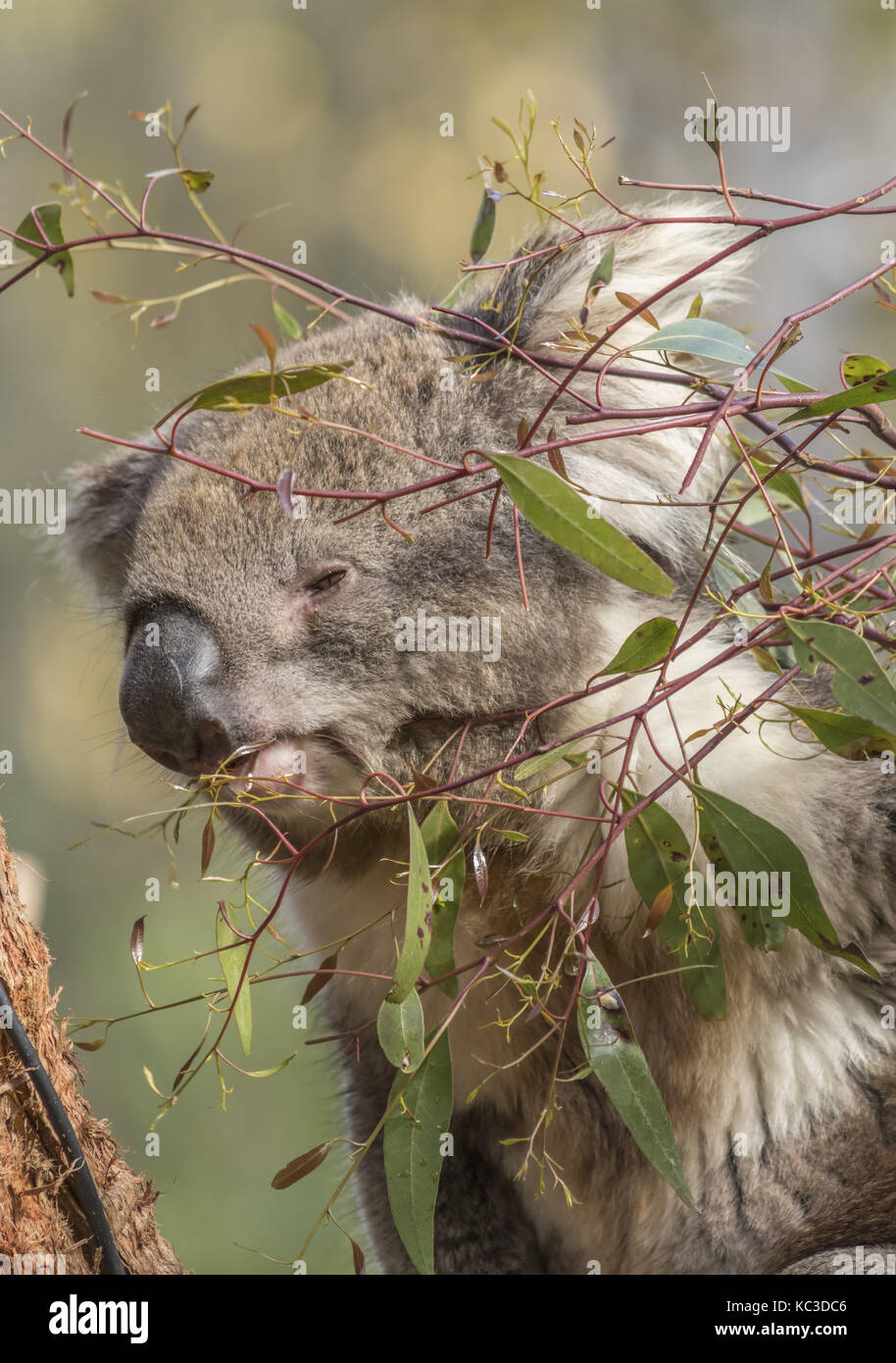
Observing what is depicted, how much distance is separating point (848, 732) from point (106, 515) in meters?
1.53

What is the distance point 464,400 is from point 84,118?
7309mm

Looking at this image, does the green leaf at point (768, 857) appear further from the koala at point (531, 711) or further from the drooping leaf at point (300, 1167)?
the drooping leaf at point (300, 1167)

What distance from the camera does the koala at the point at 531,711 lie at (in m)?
1.81

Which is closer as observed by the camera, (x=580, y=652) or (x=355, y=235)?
(x=580, y=652)

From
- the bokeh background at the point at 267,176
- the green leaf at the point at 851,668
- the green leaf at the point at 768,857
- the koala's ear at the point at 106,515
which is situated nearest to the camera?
the green leaf at the point at 851,668

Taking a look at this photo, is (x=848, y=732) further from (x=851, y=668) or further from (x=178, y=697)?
(x=178, y=697)

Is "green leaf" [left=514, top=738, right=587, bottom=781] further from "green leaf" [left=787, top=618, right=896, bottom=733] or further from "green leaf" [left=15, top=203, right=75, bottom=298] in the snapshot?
"green leaf" [left=15, top=203, right=75, bottom=298]

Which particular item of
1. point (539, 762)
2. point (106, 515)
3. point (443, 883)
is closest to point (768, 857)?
point (539, 762)

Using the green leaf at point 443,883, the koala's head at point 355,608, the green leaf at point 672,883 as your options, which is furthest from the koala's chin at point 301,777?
the green leaf at point 672,883

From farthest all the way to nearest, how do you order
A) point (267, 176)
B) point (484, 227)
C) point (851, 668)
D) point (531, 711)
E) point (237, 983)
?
1. point (267, 176)
2. point (531, 711)
3. point (484, 227)
4. point (237, 983)
5. point (851, 668)

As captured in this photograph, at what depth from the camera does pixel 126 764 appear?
7.81ft

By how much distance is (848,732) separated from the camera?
4.67ft
